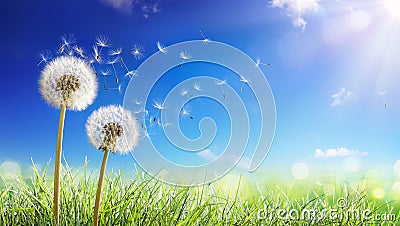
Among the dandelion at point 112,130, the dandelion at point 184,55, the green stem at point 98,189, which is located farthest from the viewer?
the dandelion at point 184,55

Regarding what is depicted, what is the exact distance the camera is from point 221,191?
4.73 m

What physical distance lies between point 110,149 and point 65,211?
1376mm

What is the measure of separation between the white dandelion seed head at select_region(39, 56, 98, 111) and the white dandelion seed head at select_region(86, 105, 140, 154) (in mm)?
155

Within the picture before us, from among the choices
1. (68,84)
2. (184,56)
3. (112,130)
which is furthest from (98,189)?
(184,56)

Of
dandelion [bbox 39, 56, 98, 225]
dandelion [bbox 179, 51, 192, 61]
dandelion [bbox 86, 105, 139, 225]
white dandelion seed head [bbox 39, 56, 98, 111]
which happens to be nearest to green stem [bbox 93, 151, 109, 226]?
dandelion [bbox 86, 105, 139, 225]

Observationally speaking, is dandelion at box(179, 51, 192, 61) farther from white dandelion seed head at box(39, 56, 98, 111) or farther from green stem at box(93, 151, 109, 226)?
green stem at box(93, 151, 109, 226)

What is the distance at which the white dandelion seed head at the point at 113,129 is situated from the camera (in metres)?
2.87

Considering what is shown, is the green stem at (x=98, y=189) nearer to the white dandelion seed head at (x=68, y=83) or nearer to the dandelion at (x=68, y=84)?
the dandelion at (x=68, y=84)

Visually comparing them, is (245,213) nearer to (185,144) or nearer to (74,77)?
(185,144)

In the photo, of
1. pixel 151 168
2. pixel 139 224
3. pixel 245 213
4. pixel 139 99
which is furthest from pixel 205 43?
pixel 139 224

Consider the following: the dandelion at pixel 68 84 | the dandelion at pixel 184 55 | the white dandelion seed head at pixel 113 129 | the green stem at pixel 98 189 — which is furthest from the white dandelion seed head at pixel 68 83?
the dandelion at pixel 184 55

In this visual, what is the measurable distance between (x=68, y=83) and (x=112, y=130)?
1.55 ft

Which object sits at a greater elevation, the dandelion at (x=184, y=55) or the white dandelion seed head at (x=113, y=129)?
the dandelion at (x=184, y=55)

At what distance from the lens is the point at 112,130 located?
9.50ft
